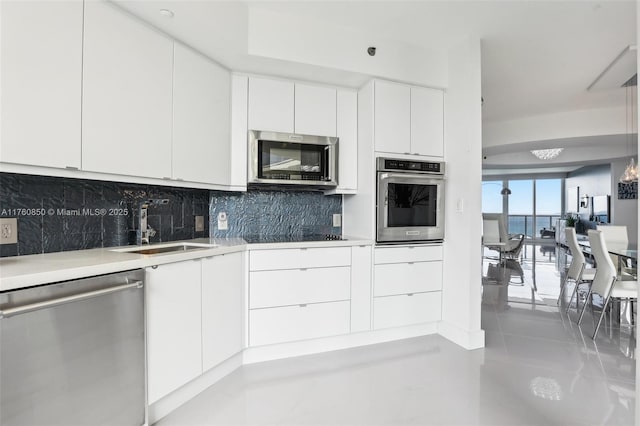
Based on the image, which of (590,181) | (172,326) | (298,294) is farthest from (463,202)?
(590,181)

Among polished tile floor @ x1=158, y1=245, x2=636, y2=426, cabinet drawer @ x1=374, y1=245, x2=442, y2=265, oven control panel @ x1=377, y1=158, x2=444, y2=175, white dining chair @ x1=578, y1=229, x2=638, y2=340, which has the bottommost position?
polished tile floor @ x1=158, y1=245, x2=636, y2=426

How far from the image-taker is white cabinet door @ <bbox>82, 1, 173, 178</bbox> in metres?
1.66

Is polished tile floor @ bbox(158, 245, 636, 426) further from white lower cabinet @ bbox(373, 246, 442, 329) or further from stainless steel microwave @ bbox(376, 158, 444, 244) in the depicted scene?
stainless steel microwave @ bbox(376, 158, 444, 244)

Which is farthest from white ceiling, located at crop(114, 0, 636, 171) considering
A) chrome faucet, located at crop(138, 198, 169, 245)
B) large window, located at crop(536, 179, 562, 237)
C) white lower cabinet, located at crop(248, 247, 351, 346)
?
large window, located at crop(536, 179, 562, 237)

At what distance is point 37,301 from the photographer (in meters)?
1.19

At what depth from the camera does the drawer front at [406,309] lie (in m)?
2.74

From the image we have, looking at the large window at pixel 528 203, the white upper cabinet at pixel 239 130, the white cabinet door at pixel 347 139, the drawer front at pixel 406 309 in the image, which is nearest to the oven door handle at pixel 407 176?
the white cabinet door at pixel 347 139

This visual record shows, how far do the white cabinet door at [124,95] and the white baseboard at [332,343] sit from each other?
59.6 inches

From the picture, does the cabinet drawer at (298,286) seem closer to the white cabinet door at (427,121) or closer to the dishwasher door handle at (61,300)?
the dishwasher door handle at (61,300)

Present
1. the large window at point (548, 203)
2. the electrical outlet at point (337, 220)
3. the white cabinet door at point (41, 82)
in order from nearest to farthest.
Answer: the white cabinet door at point (41, 82)
the electrical outlet at point (337, 220)
the large window at point (548, 203)

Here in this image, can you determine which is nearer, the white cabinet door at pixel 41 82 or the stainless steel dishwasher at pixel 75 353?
the stainless steel dishwasher at pixel 75 353

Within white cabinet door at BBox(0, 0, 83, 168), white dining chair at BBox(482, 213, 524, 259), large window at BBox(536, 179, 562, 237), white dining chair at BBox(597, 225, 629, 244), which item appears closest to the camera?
white cabinet door at BBox(0, 0, 83, 168)

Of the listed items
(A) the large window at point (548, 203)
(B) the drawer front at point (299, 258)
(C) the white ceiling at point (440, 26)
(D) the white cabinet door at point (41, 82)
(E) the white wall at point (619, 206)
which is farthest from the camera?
(A) the large window at point (548, 203)

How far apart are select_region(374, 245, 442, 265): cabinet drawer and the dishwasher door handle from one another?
1.88 m
